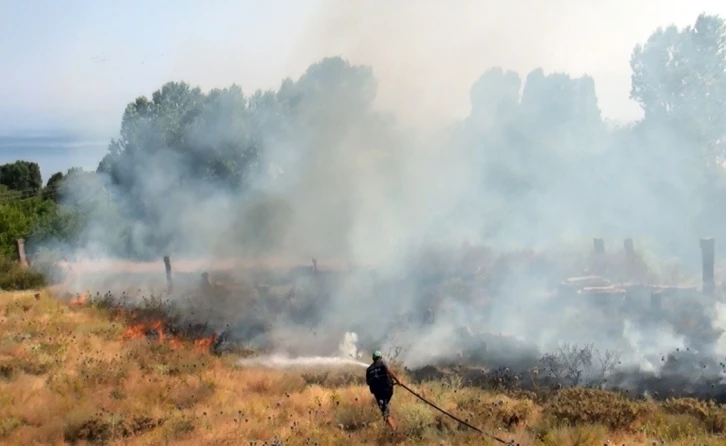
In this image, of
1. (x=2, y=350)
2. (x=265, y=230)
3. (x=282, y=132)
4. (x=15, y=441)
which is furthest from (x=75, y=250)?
(x=15, y=441)

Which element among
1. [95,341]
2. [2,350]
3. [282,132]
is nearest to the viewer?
[2,350]

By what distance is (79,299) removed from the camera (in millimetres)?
14992

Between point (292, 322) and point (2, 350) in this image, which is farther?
point (292, 322)

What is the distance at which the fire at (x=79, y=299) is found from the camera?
574 inches

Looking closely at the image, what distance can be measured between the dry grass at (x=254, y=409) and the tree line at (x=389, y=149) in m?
10.5

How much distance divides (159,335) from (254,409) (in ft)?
16.6

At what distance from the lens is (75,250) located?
2038 centimetres

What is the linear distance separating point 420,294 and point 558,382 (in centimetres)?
582

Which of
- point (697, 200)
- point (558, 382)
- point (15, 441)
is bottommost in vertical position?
point (558, 382)

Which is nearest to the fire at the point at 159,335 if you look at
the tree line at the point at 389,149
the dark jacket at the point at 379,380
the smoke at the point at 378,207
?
the smoke at the point at 378,207

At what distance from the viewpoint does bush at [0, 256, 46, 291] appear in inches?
666

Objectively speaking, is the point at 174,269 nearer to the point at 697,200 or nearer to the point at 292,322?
the point at 292,322

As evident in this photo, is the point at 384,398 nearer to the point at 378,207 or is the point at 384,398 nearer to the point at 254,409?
the point at 254,409

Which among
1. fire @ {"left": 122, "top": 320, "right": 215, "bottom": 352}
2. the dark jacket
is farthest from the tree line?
the dark jacket
